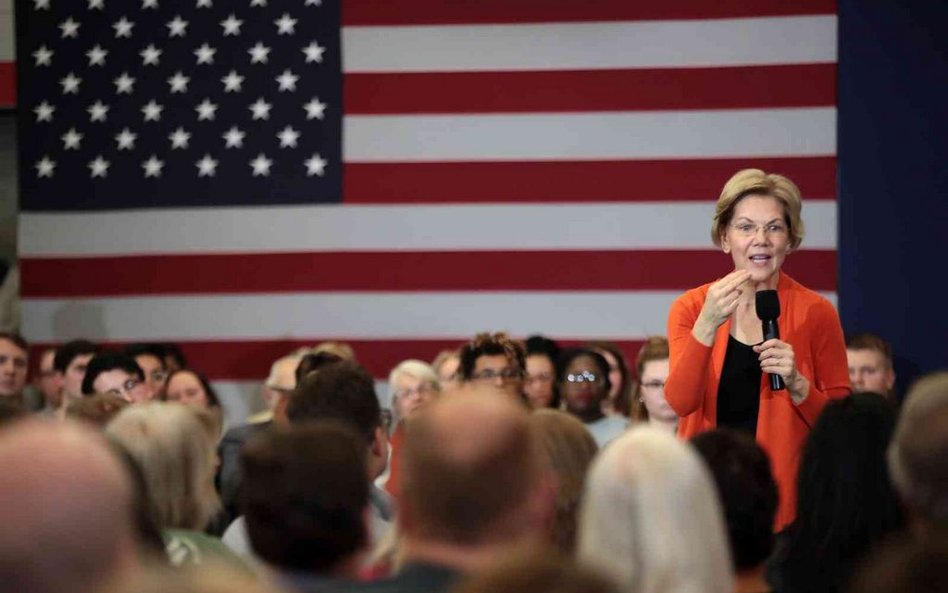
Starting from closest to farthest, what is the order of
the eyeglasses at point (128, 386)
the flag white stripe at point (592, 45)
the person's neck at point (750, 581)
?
the person's neck at point (750, 581)
the eyeglasses at point (128, 386)
the flag white stripe at point (592, 45)

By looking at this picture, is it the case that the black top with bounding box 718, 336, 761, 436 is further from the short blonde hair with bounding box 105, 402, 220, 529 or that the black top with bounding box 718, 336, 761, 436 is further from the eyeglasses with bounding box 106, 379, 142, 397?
the eyeglasses with bounding box 106, 379, 142, 397

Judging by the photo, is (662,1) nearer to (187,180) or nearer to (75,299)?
(187,180)

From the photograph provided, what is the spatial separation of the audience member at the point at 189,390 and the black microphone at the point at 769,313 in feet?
10.6

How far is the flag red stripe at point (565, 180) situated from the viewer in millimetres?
6996

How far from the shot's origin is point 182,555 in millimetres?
2789

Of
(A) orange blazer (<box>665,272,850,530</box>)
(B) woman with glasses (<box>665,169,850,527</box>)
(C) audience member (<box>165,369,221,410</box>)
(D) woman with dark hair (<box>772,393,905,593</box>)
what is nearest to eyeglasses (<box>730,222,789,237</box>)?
(B) woman with glasses (<box>665,169,850,527</box>)

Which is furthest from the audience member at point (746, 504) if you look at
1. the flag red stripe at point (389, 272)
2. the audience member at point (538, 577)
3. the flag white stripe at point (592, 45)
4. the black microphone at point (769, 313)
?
the flag white stripe at point (592, 45)

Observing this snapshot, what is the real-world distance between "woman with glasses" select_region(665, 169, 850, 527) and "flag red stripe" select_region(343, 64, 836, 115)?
3355 millimetres

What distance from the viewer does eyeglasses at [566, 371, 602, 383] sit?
5922 mm

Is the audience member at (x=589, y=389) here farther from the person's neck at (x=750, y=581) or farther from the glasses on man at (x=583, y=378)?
the person's neck at (x=750, y=581)

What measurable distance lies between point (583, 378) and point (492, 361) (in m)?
0.72

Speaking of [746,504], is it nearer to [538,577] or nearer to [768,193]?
[538,577]

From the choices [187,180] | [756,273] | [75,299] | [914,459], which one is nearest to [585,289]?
[187,180]

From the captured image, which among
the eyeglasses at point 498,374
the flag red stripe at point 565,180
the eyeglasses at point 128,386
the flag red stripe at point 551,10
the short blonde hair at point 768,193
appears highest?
the flag red stripe at point 551,10
